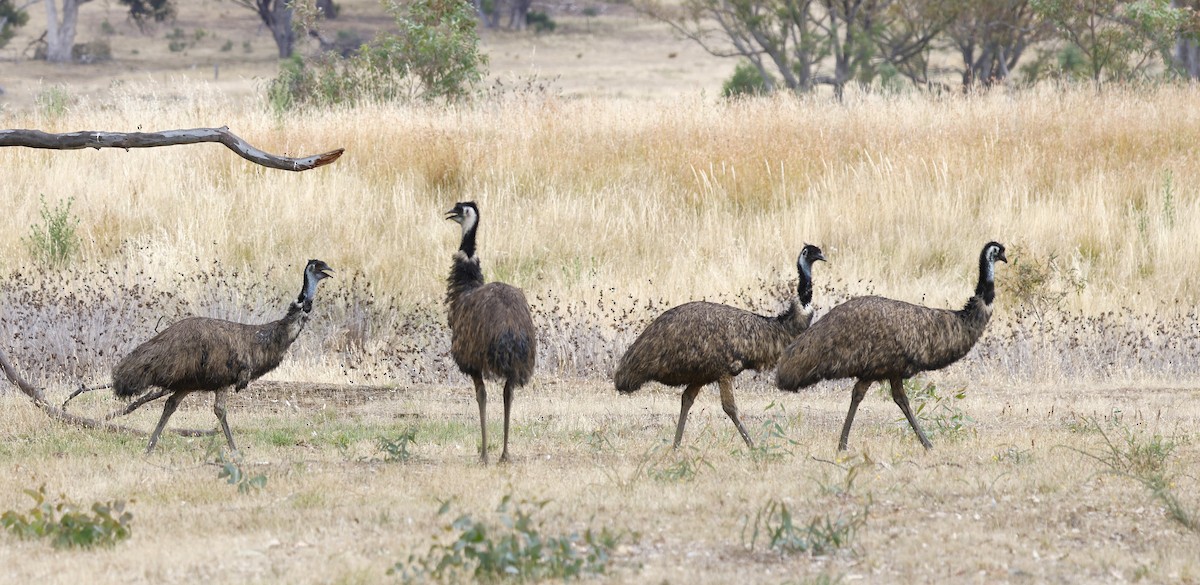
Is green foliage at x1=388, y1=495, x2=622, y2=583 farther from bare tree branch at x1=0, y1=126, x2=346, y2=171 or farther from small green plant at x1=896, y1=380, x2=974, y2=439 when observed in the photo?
small green plant at x1=896, y1=380, x2=974, y2=439

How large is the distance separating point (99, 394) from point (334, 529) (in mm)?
5180

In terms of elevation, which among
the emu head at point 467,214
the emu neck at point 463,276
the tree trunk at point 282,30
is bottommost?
the tree trunk at point 282,30

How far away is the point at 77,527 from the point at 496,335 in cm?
244

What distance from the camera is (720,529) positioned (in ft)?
21.3

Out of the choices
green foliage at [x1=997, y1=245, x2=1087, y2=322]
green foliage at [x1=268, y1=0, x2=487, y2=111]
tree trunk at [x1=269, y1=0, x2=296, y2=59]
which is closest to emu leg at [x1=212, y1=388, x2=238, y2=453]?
green foliage at [x1=997, y1=245, x2=1087, y2=322]

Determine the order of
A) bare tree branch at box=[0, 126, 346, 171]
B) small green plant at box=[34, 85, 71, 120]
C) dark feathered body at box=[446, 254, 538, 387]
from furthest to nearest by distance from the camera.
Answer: small green plant at box=[34, 85, 71, 120]
dark feathered body at box=[446, 254, 538, 387]
bare tree branch at box=[0, 126, 346, 171]

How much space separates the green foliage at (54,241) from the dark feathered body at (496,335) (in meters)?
7.45

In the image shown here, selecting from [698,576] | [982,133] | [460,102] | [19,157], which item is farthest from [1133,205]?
[19,157]

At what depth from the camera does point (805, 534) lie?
Answer: 6.18m

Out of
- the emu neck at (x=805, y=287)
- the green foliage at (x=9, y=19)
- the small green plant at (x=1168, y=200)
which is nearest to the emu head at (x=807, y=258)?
the emu neck at (x=805, y=287)

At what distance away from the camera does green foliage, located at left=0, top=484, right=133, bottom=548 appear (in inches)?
244

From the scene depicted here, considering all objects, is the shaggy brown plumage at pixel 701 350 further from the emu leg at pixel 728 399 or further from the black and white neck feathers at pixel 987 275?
the black and white neck feathers at pixel 987 275

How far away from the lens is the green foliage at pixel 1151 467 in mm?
6570

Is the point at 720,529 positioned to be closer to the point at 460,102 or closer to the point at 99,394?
the point at 99,394
